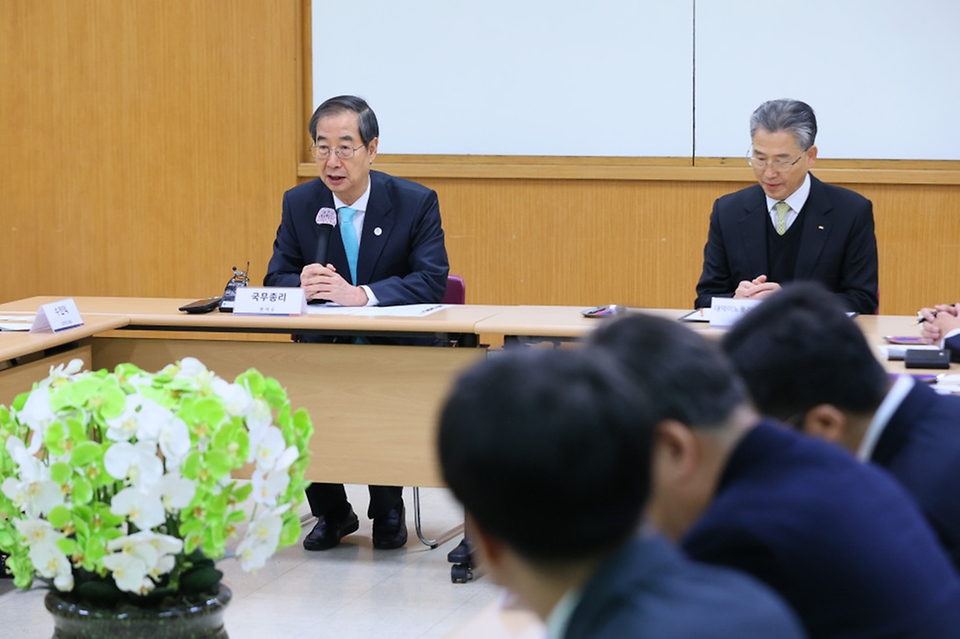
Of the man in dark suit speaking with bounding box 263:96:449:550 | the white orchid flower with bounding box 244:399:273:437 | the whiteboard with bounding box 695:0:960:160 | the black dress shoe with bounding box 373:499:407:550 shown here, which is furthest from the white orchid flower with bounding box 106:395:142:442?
the whiteboard with bounding box 695:0:960:160

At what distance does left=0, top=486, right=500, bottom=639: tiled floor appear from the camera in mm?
3168

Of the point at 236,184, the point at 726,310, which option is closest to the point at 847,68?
the point at 726,310

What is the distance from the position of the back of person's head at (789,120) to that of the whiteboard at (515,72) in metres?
1.50

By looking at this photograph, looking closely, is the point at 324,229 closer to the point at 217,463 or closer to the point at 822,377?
the point at 217,463

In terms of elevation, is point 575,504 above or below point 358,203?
below

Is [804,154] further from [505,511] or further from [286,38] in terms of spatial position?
[505,511]

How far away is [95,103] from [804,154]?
3418mm

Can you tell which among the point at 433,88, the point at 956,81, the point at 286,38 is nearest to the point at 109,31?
the point at 286,38

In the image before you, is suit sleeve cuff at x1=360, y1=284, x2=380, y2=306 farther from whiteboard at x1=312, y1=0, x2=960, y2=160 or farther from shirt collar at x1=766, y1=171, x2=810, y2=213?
whiteboard at x1=312, y1=0, x2=960, y2=160

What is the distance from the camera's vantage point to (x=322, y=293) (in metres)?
3.77

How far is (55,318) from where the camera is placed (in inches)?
135

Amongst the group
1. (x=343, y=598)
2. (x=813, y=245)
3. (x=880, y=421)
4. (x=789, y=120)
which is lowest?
(x=343, y=598)

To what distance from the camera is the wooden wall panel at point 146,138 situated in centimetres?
554

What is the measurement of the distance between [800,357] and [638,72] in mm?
4258
